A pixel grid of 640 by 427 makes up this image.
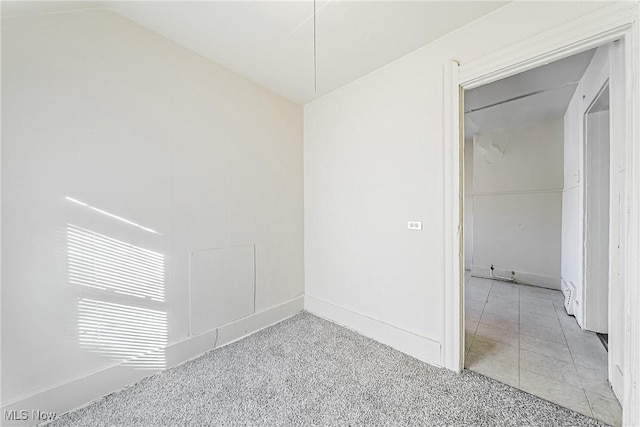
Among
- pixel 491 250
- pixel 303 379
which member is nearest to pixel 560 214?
pixel 491 250

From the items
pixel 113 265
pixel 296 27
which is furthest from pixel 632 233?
pixel 113 265

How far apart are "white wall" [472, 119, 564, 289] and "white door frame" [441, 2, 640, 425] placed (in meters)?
3.01

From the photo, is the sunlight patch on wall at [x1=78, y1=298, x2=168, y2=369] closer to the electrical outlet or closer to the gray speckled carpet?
the gray speckled carpet

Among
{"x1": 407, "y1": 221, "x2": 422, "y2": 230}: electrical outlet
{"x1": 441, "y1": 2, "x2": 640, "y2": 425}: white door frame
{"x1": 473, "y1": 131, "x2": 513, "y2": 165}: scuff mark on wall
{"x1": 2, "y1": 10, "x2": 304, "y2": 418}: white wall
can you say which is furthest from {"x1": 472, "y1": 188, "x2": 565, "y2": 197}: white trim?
{"x1": 2, "y1": 10, "x2": 304, "y2": 418}: white wall

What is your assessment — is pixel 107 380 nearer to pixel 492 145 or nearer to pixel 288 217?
pixel 288 217

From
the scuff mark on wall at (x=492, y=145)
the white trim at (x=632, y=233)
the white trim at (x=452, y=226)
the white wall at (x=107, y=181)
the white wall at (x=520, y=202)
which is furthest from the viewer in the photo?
the scuff mark on wall at (x=492, y=145)

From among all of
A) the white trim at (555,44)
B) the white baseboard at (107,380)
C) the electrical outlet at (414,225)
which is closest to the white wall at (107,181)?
the white baseboard at (107,380)

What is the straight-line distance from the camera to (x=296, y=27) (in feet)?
6.04

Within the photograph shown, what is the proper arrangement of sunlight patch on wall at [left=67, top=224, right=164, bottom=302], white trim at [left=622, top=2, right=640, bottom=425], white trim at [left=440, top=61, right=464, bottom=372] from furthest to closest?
white trim at [left=440, top=61, right=464, bottom=372] < sunlight patch on wall at [left=67, top=224, right=164, bottom=302] < white trim at [left=622, top=2, right=640, bottom=425]

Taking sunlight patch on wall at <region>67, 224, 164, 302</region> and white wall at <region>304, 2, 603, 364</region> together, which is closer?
sunlight patch on wall at <region>67, 224, 164, 302</region>

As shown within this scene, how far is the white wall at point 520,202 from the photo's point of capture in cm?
405

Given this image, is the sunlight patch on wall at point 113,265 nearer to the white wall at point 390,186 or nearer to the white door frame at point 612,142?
the white wall at point 390,186

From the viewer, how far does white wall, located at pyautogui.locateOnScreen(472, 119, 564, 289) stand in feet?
13.3

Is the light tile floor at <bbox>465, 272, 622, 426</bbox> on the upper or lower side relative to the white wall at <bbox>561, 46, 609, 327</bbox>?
lower
